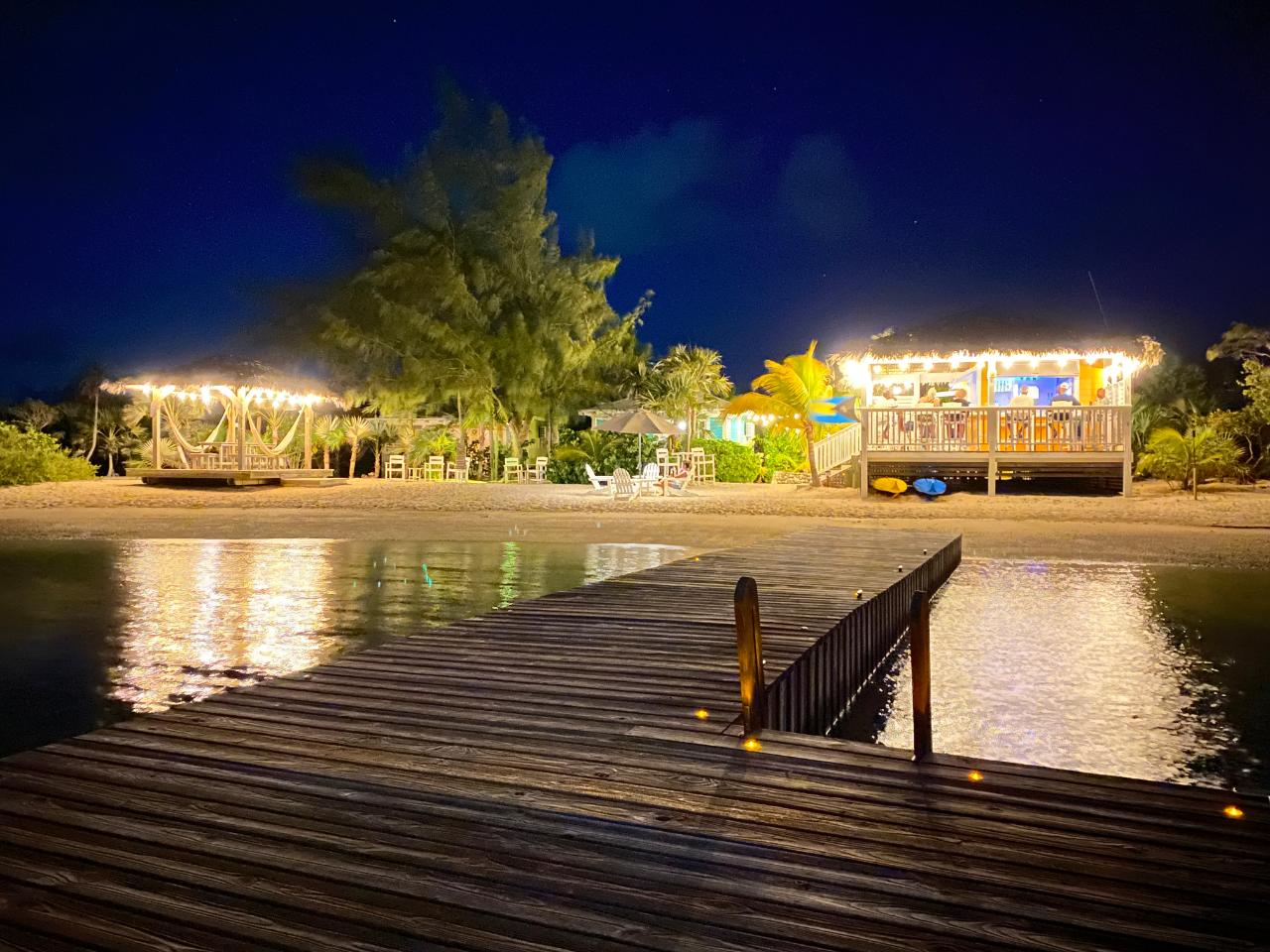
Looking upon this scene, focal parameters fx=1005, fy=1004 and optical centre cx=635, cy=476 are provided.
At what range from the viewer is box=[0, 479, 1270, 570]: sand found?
14.7 meters

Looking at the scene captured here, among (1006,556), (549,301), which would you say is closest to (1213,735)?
(1006,556)

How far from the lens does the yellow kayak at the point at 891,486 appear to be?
21.9m

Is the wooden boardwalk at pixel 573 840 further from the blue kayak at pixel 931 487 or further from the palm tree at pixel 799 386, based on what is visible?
the palm tree at pixel 799 386

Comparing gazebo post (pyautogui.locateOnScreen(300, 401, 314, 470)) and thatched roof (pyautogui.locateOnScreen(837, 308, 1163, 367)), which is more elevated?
thatched roof (pyautogui.locateOnScreen(837, 308, 1163, 367))

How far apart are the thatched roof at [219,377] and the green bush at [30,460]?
130 inches

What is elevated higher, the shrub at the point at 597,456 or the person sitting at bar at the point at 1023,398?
the person sitting at bar at the point at 1023,398

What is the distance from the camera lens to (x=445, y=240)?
3469 centimetres

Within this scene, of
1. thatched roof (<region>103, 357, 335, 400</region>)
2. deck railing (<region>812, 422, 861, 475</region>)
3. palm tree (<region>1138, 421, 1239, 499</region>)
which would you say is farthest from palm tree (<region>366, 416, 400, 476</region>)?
palm tree (<region>1138, 421, 1239, 499</region>)

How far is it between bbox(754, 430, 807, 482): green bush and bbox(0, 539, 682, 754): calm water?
57.6 ft

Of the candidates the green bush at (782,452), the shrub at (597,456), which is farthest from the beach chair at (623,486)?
the green bush at (782,452)

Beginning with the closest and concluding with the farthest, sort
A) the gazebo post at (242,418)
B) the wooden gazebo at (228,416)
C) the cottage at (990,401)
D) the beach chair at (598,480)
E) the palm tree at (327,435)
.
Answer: the cottage at (990,401), the beach chair at (598,480), the wooden gazebo at (228,416), the gazebo post at (242,418), the palm tree at (327,435)

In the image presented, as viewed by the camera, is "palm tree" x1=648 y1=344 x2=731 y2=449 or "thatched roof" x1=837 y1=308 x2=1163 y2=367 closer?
"thatched roof" x1=837 y1=308 x2=1163 y2=367

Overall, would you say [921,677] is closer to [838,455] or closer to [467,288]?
[838,455]

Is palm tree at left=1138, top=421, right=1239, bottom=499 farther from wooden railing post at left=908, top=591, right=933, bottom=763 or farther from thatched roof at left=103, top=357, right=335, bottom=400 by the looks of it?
thatched roof at left=103, top=357, right=335, bottom=400
